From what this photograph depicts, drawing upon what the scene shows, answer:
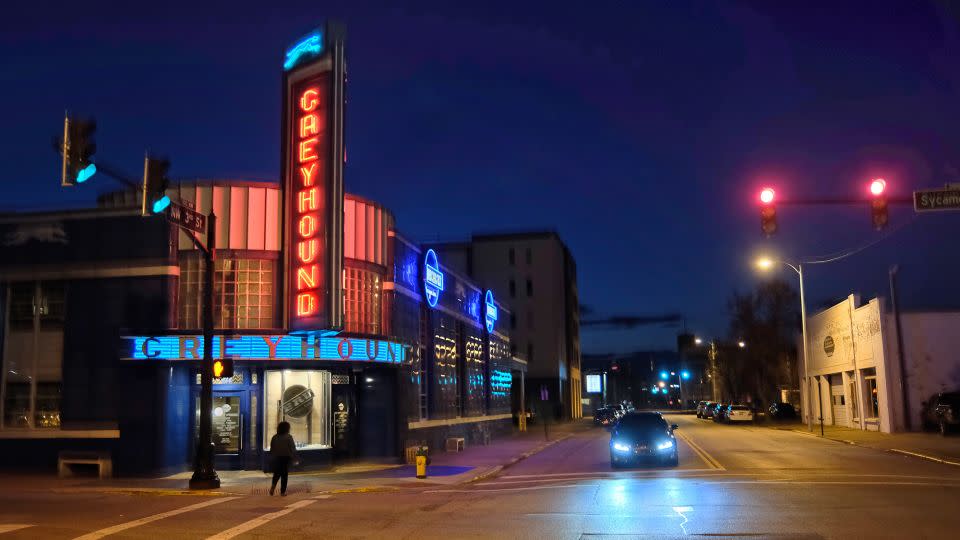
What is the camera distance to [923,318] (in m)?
43.0

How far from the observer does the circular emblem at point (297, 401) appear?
26.2m

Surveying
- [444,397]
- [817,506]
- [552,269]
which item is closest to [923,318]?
[444,397]

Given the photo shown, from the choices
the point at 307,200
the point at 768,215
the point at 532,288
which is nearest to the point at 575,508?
the point at 768,215

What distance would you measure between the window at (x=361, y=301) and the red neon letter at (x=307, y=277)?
192 centimetres

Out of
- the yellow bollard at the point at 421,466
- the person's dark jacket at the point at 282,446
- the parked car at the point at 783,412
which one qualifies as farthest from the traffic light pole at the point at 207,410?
the parked car at the point at 783,412

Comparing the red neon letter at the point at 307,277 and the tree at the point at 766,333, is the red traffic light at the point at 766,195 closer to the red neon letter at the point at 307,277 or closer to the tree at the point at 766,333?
the red neon letter at the point at 307,277

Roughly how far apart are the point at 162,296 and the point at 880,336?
34996 mm

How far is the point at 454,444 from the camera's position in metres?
34.8

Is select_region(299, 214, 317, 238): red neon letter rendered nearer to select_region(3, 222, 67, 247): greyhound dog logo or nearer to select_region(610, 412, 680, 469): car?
select_region(3, 222, 67, 247): greyhound dog logo

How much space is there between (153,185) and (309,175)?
7.91 m

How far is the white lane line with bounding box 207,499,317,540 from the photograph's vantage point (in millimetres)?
13367

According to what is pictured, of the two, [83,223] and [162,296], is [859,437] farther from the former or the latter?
[83,223]

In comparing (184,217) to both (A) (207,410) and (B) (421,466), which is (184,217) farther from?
(B) (421,466)

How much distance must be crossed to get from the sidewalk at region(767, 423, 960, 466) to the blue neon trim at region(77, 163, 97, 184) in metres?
24.2
